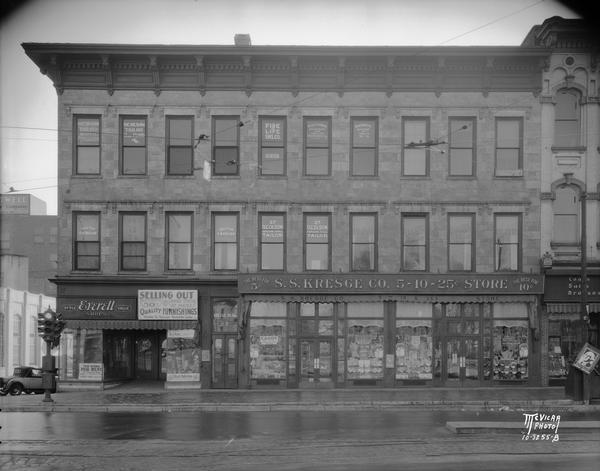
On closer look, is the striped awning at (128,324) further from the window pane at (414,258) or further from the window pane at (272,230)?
the window pane at (414,258)

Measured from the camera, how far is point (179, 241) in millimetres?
27719

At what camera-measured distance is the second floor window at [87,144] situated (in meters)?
27.8

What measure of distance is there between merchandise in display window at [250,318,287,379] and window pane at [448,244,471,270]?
23.7 feet

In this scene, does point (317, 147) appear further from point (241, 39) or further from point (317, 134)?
point (241, 39)

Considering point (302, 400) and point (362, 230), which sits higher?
point (362, 230)

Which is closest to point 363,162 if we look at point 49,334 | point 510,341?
point 510,341

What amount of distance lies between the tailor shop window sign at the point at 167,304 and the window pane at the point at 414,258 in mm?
8415

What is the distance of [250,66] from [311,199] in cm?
579

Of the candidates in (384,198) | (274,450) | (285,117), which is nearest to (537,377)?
(384,198)

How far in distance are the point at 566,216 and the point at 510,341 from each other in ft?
18.1

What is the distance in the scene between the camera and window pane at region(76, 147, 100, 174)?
27844mm

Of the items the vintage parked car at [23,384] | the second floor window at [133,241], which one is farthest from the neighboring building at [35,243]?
the second floor window at [133,241]

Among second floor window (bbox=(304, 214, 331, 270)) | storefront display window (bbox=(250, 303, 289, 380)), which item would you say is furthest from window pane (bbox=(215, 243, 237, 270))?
second floor window (bbox=(304, 214, 331, 270))

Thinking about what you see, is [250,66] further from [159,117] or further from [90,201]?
[90,201]
